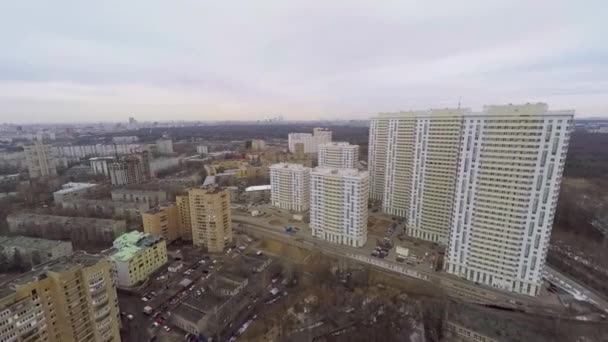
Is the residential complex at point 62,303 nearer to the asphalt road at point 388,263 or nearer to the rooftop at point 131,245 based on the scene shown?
the rooftop at point 131,245

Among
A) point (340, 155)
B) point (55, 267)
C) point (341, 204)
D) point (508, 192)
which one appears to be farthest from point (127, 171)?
point (508, 192)

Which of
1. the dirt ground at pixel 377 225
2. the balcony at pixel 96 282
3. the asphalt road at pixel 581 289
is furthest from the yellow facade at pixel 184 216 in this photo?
the asphalt road at pixel 581 289

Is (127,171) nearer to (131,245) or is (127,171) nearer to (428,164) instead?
(131,245)

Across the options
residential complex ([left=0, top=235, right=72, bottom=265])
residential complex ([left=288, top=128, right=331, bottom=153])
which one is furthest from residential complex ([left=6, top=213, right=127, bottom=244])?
residential complex ([left=288, top=128, right=331, bottom=153])

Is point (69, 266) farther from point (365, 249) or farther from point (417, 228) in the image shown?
point (417, 228)

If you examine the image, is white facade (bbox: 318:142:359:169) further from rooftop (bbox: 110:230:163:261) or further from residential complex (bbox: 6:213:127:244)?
residential complex (bbox: 6:213:127:244)

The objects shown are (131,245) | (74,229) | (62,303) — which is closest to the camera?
(62,303)
